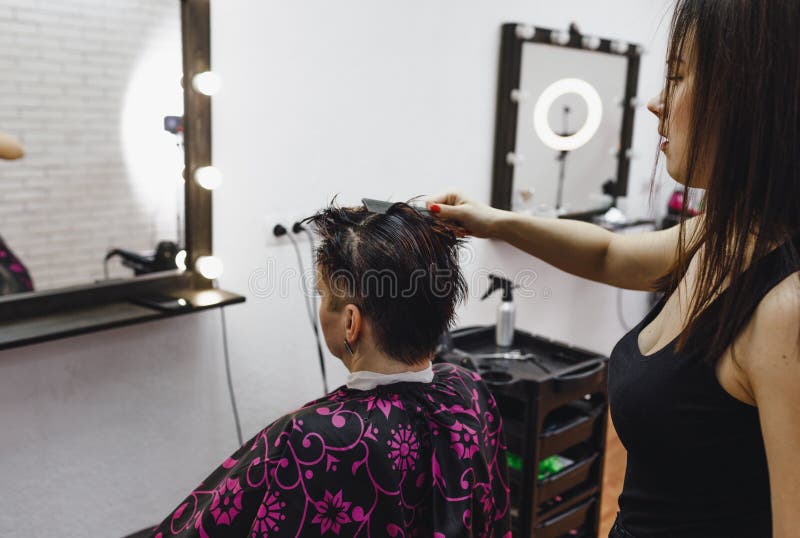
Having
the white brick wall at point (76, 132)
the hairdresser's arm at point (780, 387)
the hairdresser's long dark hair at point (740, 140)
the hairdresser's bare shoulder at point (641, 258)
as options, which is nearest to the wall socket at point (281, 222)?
the white brick wall at point (76, 132)

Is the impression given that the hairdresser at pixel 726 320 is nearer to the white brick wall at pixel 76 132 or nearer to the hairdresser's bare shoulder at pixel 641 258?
the hairdresser's bare shoulder at pixel 641 258

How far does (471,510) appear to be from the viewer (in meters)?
1.12

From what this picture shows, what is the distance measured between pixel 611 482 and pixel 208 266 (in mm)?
1726

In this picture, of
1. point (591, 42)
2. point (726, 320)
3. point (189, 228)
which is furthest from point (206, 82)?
point (591, 42)

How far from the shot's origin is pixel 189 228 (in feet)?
5.50

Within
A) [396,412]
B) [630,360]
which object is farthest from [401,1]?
[630,360]

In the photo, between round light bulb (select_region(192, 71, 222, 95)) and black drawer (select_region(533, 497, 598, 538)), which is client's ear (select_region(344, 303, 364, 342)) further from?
black drawer (select_region(533, 497, 598, 538))

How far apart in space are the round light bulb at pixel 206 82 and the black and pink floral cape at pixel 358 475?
88 cm

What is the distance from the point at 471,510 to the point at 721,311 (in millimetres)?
591

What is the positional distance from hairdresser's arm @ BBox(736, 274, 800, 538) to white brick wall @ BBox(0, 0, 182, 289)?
135 centimetres

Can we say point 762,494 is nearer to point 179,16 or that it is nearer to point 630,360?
point 630,360

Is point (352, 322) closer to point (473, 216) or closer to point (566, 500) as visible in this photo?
point (473, 216)

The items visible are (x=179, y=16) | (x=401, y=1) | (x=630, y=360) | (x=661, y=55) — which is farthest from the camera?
(x=661, y=55)

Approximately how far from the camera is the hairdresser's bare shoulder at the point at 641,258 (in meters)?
1.10
